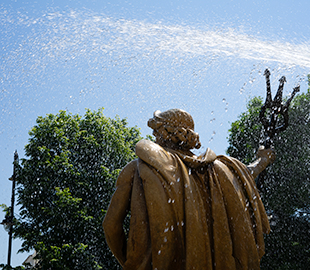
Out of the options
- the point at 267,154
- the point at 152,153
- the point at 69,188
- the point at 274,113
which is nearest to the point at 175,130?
the point at 152,153

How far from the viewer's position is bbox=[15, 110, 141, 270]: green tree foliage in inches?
656

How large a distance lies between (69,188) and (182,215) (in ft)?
49.2

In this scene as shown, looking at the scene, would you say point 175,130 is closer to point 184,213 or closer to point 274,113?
point 184,213

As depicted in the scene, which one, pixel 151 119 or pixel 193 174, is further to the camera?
pixel 151 119

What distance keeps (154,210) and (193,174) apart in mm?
603

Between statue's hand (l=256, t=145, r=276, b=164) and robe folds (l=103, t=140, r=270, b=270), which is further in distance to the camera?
statue's hand (l=256, t=145, r=276, b=164)

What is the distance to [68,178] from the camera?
18156 mm

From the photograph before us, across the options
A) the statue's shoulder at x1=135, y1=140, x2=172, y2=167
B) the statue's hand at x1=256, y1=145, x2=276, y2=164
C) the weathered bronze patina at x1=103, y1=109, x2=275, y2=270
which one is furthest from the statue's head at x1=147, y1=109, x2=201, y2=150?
the statue's hand at x1=256, y1=145, x2=276, y2=164

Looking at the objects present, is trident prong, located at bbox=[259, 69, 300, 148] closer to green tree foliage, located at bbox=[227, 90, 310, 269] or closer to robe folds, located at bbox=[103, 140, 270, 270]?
robe folds, located at bbox=[103, 140, 270, 270]

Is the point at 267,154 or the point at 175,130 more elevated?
the point at 175,130

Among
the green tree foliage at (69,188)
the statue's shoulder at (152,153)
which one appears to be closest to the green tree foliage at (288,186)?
the green tree foliage at (69,188)

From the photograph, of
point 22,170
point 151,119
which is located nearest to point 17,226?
point 22,170

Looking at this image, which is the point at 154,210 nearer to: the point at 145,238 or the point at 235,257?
the point at 145,238

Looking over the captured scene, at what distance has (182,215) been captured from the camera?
3.83 meters
